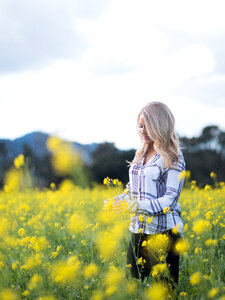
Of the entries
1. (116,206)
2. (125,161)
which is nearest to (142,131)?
(116,206)

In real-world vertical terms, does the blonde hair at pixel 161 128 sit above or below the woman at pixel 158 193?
above

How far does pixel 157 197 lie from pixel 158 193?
0.03m

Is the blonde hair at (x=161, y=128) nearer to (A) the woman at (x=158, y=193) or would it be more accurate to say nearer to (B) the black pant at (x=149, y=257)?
(A) the woman at (x=158, y=193)

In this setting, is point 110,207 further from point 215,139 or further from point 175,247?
point 215,139

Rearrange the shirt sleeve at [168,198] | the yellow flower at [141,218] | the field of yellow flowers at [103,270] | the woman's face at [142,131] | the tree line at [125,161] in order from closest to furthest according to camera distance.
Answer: the field of yellow flowers at [103,270] → the shirt sleeve at [168,198] → the yellow flower at [141,218] → the woman's face at [142,131] → the tree line at [125,161]

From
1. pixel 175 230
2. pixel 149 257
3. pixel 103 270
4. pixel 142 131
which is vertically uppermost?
pixel 142 131

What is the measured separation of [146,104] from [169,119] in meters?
0.22

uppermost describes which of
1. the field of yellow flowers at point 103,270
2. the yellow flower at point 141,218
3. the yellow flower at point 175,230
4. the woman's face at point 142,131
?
the woman's face at point 142,131

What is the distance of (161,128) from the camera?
2.07m

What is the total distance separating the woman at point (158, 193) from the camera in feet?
6.44

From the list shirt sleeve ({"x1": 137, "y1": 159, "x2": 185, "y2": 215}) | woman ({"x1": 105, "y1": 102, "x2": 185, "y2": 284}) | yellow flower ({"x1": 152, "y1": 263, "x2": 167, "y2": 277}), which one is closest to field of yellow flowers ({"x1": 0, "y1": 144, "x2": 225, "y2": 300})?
yellow flower ({"x1": 152, "y1": 263, "x2": 167, "y2": 277})

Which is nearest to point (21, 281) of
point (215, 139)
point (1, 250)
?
point (1, 250)

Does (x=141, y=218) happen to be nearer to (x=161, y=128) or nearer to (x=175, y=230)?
(x=175, y=230)

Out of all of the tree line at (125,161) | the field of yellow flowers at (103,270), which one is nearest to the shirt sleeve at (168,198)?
the field of yellow flowers at (103,270)
